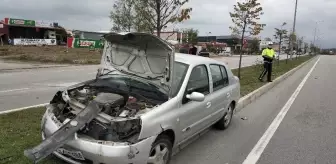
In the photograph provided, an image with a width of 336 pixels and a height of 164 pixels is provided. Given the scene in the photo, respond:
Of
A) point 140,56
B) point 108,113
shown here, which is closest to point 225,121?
point 140,56

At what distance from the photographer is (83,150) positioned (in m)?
3.57

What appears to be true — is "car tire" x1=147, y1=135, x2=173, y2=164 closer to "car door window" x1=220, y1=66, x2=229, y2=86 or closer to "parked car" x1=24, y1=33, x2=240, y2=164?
"parked car" x1=24, y1=33, x2=240, y2=164

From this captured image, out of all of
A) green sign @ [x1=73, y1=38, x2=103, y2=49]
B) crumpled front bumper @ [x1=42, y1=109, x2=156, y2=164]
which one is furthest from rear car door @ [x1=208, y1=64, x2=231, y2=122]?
green sign @ [x1=73, y1=38, x2=103, y2=49]

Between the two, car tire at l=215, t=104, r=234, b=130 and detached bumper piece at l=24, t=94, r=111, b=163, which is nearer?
detached bumper piece at l=24, t=94, r=111, b=163

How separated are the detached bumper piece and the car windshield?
1070mm

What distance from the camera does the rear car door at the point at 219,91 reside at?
18.6 feet

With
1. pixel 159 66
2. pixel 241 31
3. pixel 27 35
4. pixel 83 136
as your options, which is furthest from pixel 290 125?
pixel 27 35

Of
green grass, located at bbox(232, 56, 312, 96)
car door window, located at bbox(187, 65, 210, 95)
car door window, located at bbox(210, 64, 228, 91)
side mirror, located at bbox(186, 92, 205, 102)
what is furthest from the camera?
green grass, located at bbox(232, 56, 312, 96)

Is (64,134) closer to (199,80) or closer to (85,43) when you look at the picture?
(199,80)

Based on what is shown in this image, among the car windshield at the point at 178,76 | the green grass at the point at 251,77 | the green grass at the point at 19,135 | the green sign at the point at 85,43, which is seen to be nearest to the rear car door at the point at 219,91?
the car windshield at the point at 178,76

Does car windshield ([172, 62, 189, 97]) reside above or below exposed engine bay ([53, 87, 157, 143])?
above

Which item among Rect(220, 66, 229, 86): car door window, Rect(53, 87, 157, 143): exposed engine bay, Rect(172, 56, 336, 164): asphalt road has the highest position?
Rect(220, 66, 229, 86): car door window

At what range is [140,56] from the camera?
→ 196 inches

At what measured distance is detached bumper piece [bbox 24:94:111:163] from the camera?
3400mm
